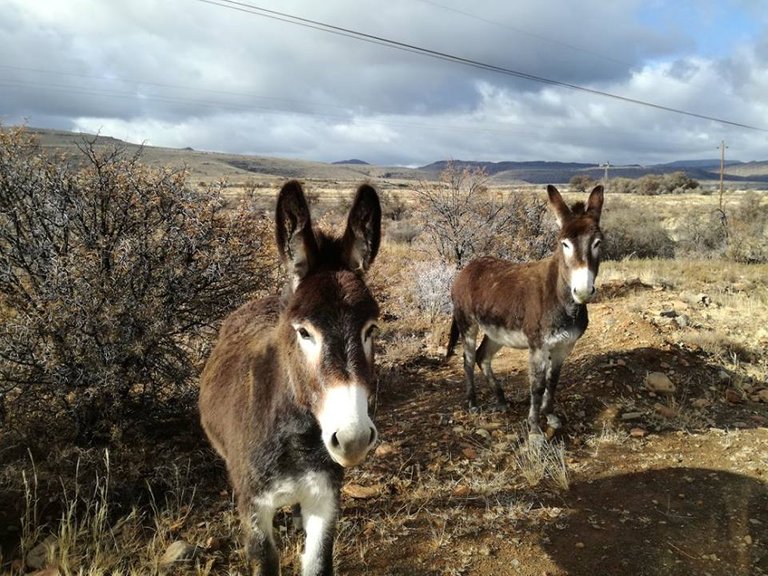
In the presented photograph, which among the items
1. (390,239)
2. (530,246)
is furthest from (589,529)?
(390,239)

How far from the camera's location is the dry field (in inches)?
147

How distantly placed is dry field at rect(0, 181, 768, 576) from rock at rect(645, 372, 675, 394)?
0.29 ft

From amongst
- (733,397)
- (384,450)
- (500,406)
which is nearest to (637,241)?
(733,397)

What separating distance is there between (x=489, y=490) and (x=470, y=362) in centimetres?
251

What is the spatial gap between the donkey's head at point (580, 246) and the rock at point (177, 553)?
4.42m

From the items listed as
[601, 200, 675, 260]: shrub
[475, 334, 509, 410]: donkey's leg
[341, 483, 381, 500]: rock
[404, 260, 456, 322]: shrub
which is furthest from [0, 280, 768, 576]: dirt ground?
[601, 200, 675, 260]: shrub

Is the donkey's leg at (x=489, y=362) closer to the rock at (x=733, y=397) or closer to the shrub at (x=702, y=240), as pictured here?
the rock at (x=733, y=397)

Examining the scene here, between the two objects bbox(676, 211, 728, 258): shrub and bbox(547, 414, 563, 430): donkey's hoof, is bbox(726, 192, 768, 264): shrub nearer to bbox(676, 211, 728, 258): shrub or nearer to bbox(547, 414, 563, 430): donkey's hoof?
bbox(676, 211, 728, 258): shrub

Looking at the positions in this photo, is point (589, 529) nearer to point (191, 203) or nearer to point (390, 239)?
point (191, 203)

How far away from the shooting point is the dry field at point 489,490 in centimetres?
372

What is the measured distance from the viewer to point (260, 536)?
2.96 m

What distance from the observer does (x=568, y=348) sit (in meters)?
6.11

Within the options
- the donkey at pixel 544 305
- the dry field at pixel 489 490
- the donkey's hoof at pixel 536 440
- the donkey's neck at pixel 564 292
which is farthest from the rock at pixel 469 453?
the donkey's neck at pixel 564 292

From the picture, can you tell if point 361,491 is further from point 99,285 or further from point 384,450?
point 99,285
